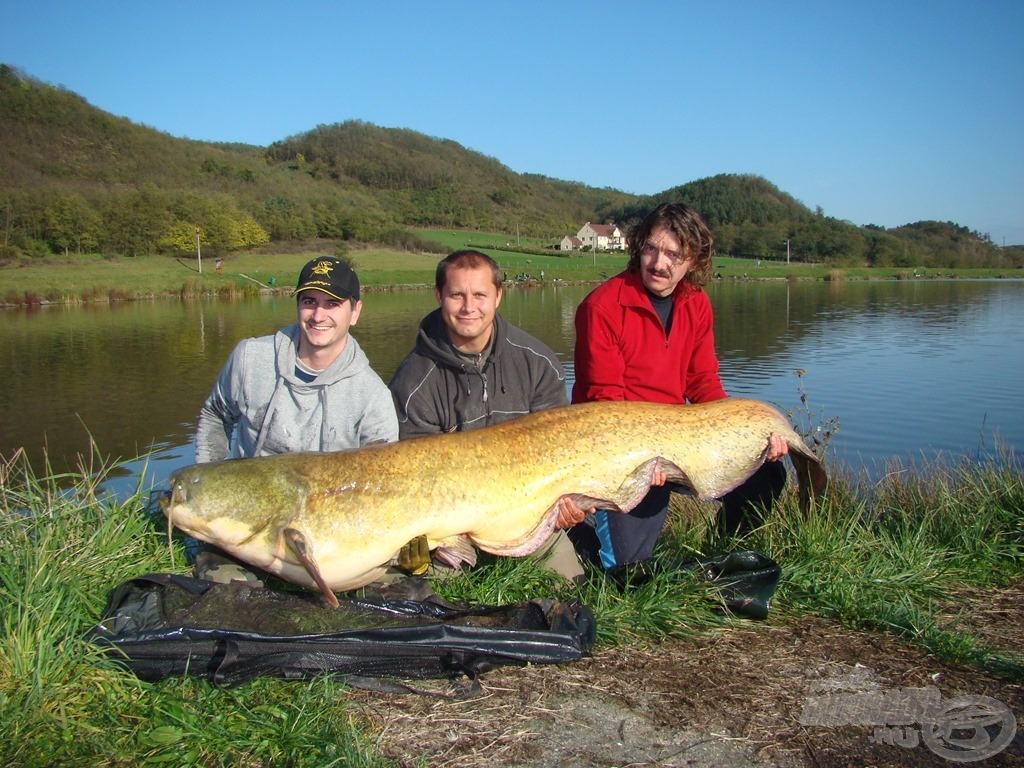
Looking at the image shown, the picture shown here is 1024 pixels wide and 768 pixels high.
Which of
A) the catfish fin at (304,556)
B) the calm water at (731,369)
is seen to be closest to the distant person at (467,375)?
the catfish fin at (304,556)

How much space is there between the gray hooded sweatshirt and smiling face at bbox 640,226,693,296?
178 centimetres

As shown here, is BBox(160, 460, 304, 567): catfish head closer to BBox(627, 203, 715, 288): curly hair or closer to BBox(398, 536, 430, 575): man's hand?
BBox(398, 536, 430, 575): man's hand

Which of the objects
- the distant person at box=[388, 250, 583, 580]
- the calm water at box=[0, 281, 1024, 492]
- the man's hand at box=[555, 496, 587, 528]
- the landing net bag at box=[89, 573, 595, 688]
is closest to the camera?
the landing net bag at box=[89, 573, 595, 688]

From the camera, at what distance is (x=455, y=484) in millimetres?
3682

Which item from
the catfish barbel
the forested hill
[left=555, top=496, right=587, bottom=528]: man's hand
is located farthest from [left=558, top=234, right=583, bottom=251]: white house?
[left=555, top=496, right=587, bottom=528]: man's hand

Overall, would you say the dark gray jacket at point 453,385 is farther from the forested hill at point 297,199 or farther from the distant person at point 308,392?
the forested hill at point 297,199

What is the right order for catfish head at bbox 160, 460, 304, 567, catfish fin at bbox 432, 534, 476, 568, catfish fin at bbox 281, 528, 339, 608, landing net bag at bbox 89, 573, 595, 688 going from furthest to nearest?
catfish fin at bbox 432, 534, 476, 568, catfish head at bbox 160, 460, 304, 567, catfish fin at bbox 281, 528, 339, 608, landing net bag at bbox 89, 573, 595, 688

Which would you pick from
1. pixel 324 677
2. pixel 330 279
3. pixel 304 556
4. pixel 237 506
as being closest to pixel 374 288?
pixel 330 279

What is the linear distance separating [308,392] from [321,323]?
42 cm

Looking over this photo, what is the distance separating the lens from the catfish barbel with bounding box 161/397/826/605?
3498mm

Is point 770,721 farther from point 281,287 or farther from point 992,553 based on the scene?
point 281,287

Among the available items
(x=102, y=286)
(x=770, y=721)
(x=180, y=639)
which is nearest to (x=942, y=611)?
(x=770, y=721)

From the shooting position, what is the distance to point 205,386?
19562mm

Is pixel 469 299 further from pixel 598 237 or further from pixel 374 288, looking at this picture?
pixel 598 237
